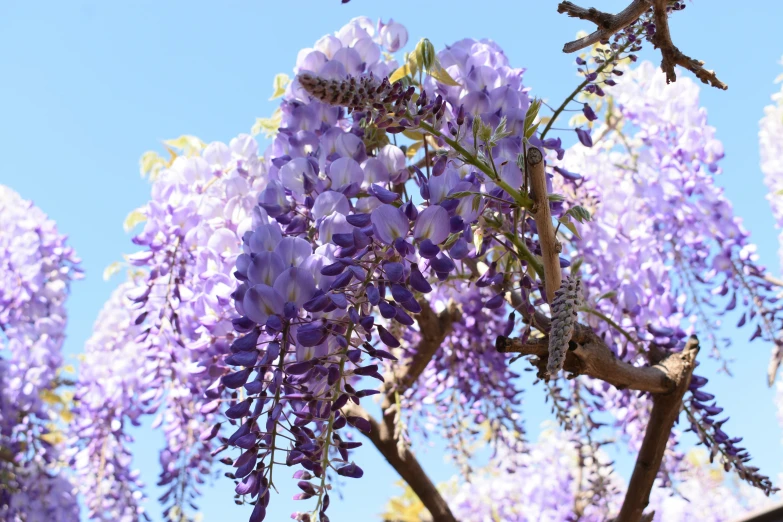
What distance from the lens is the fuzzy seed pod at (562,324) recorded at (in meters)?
0.87

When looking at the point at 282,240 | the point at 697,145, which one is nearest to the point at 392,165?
the point at 282,240

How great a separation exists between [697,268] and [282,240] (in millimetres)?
2318

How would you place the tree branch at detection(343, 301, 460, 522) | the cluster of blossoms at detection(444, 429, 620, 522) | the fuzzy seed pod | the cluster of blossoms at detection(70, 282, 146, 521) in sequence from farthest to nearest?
the cluster of blossoms at detection(444, 429, 620, 522)
the cluster of blossoms at detection(70, 282, 146, 521)
the tree branch at detection(343, 301, 460, 522)
the fuzzy seed pod

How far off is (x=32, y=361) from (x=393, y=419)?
2187 mm

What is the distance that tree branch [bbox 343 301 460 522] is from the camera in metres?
2.26

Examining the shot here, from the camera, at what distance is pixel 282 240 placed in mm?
1017

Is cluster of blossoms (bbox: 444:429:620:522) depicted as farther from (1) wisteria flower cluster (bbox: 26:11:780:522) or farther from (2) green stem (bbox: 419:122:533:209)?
(2) green stem (bbox: 419:122:533:209)

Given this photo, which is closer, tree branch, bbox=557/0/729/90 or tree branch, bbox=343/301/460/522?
tree branch, bbox=557/0/729/90

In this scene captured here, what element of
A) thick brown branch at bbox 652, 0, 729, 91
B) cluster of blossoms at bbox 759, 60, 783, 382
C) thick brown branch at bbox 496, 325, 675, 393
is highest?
cluster of blossoms at bbox 759, 60, 783, 382

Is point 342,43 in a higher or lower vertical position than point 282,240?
higher

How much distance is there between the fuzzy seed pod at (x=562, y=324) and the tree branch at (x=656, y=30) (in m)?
0.32

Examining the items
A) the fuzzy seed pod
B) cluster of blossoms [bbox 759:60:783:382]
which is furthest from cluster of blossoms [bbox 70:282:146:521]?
cluster of blossoms [bbox 759:60:783:382]

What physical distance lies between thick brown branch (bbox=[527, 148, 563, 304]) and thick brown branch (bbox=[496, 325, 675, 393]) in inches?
3.8

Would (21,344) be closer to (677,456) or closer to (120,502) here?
(120,502)
